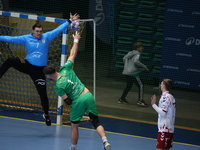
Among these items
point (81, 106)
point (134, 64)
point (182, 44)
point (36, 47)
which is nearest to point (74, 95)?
point (81, 106)

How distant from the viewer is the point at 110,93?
659 inches

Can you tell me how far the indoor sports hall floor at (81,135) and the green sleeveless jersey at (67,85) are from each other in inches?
67.0

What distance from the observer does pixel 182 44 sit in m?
16.7

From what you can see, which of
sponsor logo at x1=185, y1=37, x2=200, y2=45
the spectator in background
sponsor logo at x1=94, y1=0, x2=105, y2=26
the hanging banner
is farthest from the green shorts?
sponsor logo at x1=94, y1=0, x2=105, y2=26

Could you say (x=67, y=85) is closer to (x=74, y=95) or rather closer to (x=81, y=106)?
(x=74, y=95)

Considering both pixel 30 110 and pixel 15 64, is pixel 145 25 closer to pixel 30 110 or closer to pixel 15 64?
pixel 30 110

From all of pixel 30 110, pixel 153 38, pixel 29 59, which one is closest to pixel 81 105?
pixel 29 59

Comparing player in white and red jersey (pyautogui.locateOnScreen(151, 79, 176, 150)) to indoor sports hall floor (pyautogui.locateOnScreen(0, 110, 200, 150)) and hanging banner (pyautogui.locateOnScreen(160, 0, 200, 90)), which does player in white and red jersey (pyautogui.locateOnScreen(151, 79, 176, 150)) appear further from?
hanging banner (pyautogui.locateOnScreen(160, 0, 200, 90))

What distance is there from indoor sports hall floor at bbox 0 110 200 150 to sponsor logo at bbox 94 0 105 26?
25.5 ft

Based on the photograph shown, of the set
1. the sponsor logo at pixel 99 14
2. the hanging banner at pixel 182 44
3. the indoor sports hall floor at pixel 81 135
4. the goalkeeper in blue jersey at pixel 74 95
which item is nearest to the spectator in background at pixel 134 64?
the indoor sports hall floor at pixel 81 135

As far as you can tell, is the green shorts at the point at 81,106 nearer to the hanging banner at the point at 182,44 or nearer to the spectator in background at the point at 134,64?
the spectator in background at the point at 134,64

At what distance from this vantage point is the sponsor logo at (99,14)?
19953 mm

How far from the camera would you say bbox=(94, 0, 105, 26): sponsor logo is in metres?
20.0

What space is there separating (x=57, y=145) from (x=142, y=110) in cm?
489
